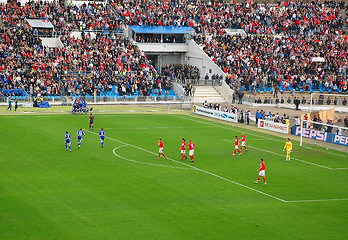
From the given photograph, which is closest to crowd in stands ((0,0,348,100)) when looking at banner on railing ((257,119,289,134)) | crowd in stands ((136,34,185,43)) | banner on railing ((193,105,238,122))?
crowd in stands ((136,34,185,43))

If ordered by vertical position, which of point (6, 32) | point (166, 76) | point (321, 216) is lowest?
point (321, 216)

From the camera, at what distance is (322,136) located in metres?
49.2

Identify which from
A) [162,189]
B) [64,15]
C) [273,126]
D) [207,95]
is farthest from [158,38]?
[162,189]

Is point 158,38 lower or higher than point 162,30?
lower

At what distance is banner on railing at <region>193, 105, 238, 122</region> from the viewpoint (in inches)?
2388

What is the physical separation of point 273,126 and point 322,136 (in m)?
6.87

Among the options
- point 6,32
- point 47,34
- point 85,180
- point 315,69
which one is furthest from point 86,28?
point 85,180

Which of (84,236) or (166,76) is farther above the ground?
(166,76)

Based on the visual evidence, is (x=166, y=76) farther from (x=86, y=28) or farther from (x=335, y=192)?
(x=335, y=192)

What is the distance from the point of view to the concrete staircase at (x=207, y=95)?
77081 mm

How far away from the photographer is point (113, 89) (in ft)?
243

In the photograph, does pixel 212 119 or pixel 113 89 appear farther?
pixel 113 89

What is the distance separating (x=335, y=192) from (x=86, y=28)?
57142 millimetres

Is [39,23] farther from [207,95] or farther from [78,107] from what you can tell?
[207,95]
